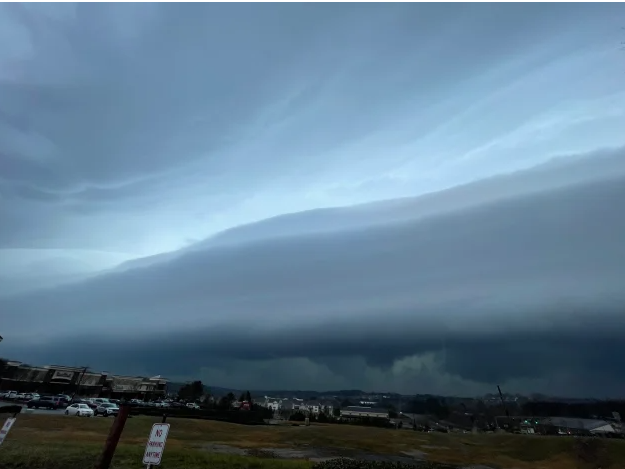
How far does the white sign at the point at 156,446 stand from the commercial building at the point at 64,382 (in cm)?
11488

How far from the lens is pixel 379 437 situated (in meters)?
48.0

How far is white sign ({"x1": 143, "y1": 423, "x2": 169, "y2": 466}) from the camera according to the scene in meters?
10.4

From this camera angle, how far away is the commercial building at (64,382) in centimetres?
12123

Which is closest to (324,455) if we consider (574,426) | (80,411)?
(80,411)

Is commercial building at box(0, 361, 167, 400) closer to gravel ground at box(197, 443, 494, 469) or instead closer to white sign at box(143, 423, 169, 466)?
gravel ground at box(197, 443, 494, 469)

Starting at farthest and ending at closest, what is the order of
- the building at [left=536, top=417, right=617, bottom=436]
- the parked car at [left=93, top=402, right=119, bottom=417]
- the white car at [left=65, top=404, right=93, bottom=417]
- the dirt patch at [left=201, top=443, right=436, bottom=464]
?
the building at [left=536, top=417, right=617, bottom=436]
the parked car at [left=93, top=402, right=119, bottom=417]
the white car at [left=65, top=404, right=93, bottom=417]
the dirt patch at [left=201, top=443, right=436, bottom=464]

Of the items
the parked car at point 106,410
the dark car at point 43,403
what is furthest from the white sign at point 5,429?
the dark car at point 43,403

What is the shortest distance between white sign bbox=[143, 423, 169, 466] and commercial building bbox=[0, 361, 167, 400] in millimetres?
114876

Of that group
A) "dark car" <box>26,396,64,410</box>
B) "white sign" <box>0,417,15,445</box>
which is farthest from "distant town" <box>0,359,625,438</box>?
"white sign" <box>0,417,15,445</box>

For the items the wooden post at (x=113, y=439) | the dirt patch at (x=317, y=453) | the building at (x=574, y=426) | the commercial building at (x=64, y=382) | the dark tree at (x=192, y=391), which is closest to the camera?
the wooden post at (x=113, y=439)

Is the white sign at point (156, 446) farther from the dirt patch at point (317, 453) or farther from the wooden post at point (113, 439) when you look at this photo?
the dirt patch at point (317, 453)

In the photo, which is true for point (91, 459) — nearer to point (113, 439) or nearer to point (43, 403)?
point (113, 439)

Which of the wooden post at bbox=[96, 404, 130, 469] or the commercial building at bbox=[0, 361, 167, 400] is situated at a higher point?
the commercial building at bbox=[0, 361, 167, 400]

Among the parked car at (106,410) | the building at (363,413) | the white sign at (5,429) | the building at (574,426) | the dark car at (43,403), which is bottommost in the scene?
the white sign at (5,429)
